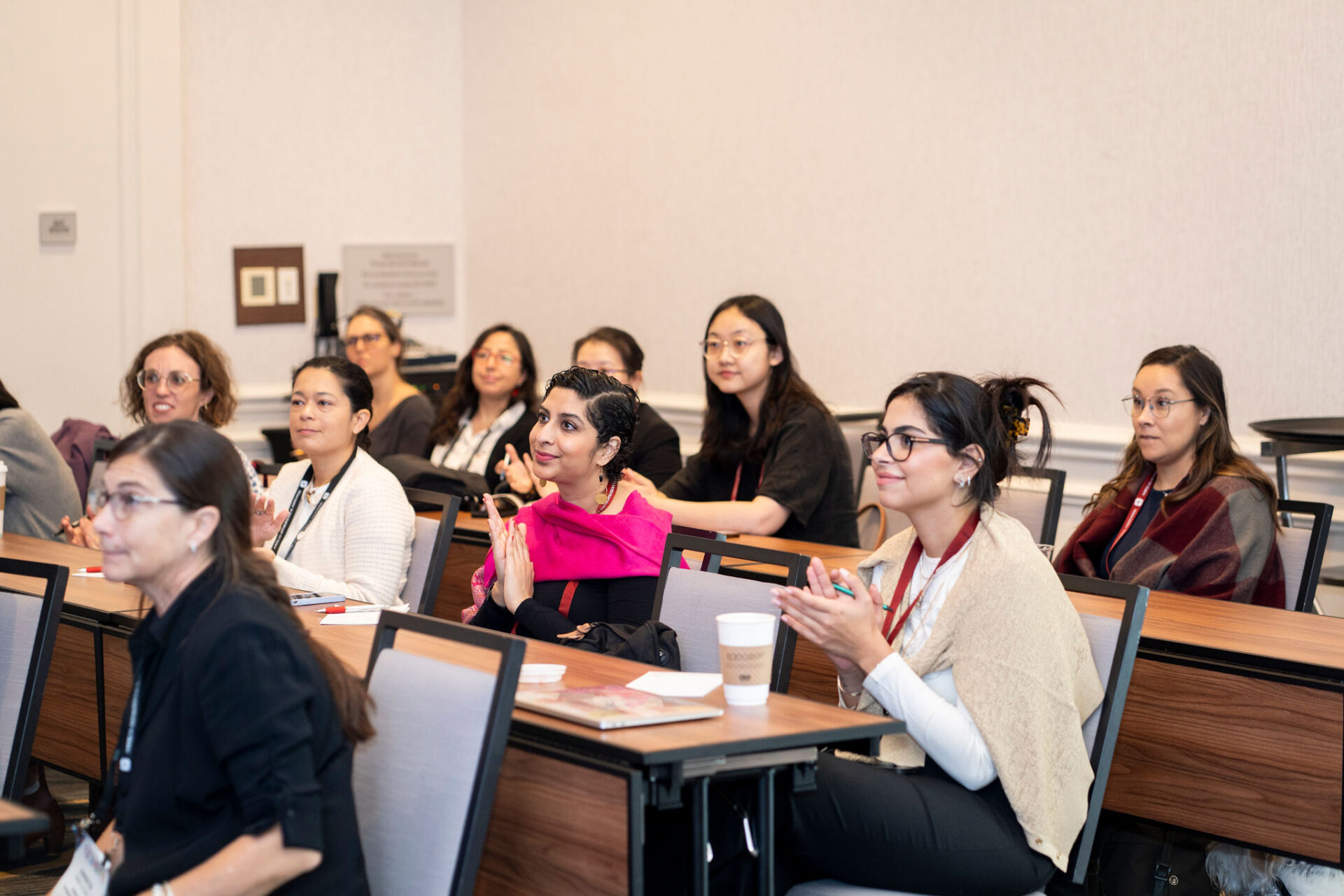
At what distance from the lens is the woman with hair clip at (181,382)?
13.8 feet

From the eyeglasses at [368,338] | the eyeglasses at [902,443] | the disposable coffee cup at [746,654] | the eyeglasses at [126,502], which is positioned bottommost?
the disposable coffee cup at [746,654]

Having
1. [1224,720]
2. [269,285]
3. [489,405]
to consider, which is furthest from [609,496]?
[269,285]

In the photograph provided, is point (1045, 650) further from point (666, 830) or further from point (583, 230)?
point (583, 230)

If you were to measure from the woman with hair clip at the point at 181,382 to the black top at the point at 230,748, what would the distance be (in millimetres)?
2558

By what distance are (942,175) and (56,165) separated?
3.61 m

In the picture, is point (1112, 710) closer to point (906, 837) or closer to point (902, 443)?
point (906, 837)

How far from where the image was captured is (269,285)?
6234 mm

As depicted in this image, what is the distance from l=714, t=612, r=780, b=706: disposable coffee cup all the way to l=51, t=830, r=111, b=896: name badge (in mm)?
918

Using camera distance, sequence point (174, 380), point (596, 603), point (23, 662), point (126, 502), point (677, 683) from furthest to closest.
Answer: point (174, 380)
point (596, 603)
point (23, 662)
point (677, 683)
point (126, 502)

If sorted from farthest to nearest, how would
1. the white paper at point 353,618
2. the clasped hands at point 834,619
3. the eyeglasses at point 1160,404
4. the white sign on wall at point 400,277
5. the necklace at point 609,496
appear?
the white sign on wall at point 400,277
the eyeglasses at point 1160,404
the necklace at point 609,496
the white paper at point 353,618
the clasped hands at point 834,619

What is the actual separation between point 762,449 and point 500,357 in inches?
53.7

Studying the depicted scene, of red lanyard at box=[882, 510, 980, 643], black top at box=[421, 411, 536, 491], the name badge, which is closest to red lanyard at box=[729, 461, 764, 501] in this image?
black top at box=[421, 411, 536, 491]

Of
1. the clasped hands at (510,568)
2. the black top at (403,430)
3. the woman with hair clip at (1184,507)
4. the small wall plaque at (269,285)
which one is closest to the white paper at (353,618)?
the clasped hands at (510,568)

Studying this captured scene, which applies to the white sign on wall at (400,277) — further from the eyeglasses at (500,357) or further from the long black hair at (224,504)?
the long black hair at (224,504)
